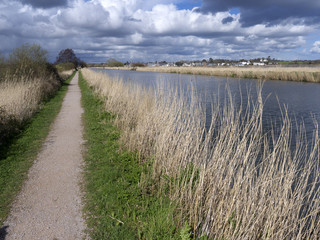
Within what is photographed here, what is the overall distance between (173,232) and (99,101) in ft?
36.3

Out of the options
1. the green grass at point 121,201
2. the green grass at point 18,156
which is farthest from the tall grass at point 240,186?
the green grass at point 18,156

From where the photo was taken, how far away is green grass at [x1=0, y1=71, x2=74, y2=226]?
4.54 m

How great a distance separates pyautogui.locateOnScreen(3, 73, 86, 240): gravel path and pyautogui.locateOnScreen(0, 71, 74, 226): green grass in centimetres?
15

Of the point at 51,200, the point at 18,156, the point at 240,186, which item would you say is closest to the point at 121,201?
the point at 51,200

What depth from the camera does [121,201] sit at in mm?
4414

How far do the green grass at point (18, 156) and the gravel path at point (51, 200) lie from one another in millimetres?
149

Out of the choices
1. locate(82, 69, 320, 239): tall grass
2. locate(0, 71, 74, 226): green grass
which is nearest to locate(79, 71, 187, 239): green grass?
locate(82, 69, 320, 239): tall grass

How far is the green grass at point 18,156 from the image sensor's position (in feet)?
14.9

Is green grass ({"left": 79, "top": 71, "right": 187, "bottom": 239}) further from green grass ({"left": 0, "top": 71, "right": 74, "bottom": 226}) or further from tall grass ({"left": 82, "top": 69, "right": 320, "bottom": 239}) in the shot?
green grass ({"left": 0, "top": 71, "right": 74, "bottom": 226})

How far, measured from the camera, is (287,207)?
3178 millimetres

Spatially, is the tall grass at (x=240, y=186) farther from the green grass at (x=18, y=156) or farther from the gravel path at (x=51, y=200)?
the green grass at (x=18, y=156)

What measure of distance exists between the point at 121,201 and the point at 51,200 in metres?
1.17

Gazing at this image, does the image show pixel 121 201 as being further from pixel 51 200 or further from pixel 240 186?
pixel 240 186

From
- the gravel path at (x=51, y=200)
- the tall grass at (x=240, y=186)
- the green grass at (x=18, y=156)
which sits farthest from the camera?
the green grass at (x=18, y=156)
